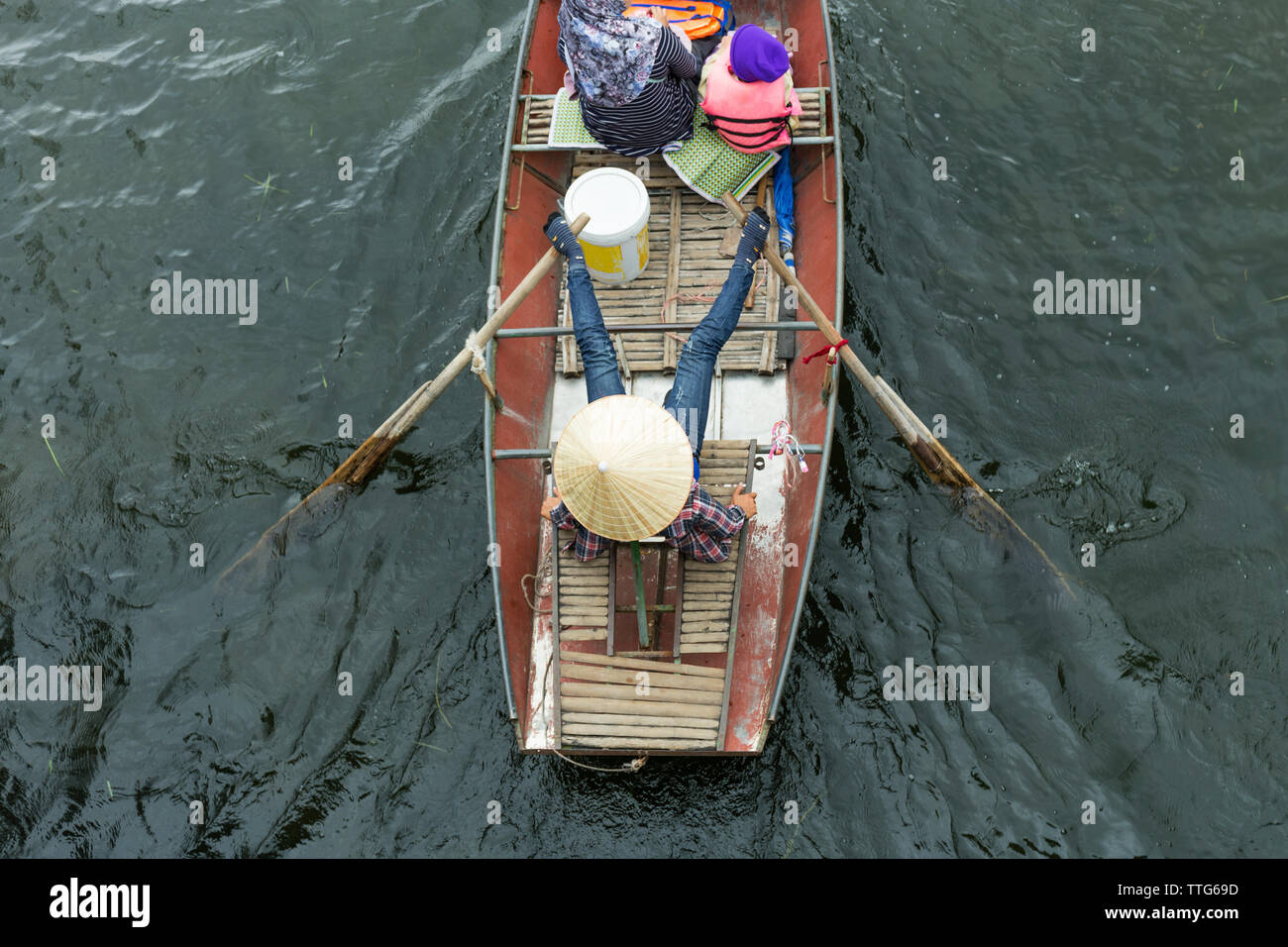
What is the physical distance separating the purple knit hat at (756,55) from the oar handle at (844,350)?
41.1 inches

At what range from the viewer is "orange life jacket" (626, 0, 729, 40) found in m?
8.80

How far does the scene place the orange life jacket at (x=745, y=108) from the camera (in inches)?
317

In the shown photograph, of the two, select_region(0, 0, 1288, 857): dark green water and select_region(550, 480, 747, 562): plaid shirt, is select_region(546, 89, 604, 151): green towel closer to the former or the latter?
select_region(0, 0, 1288, 857): dark green water

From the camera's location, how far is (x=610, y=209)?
8.09 m

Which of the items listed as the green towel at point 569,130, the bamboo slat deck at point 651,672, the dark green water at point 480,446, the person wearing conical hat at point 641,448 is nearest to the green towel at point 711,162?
the green towel at point 569,130

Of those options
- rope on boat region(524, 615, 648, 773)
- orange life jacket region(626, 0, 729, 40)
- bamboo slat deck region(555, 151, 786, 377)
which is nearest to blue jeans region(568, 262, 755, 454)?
bamboo slat deck region(555, 151, 786, 377)

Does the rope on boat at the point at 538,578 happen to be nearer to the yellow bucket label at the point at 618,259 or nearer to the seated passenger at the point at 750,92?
the yellow bucket label at the point at 618,259

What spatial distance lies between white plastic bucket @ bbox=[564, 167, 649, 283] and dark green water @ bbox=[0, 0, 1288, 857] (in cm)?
237

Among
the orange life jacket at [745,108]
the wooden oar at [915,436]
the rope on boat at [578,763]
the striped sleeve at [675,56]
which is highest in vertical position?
the striped sleeve at [675,56]

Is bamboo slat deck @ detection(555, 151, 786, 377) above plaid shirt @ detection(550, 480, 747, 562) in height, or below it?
above

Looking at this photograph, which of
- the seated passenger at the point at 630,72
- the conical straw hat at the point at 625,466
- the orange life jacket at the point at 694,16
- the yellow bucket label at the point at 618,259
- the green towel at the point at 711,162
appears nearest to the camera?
the conical straw hat at the point at 625,466

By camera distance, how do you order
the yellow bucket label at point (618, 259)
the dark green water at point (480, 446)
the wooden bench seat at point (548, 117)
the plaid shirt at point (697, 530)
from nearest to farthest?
the plaid shirt at point (697, 530)
the dark green water at point (480, 446)
the yellow bucket label at point (618, 259)
the wooden bench seat at point (548, 117)

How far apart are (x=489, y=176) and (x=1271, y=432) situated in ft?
27.8

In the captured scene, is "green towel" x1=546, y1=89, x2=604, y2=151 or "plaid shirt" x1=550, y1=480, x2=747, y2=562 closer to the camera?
"plaid shirt" x1=550, y1=480, x2=747, y2=562
